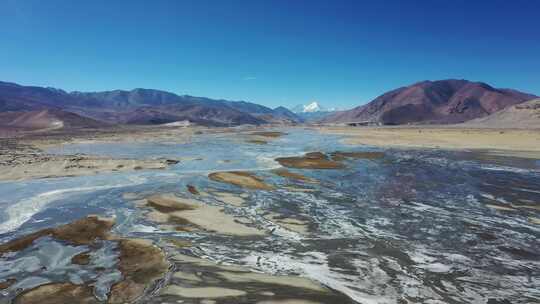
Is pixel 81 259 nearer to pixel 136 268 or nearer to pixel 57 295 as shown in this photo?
pixel 136 268

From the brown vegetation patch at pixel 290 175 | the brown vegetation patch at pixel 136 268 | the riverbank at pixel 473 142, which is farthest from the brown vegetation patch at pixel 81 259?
the riverbank at pixel 473 142

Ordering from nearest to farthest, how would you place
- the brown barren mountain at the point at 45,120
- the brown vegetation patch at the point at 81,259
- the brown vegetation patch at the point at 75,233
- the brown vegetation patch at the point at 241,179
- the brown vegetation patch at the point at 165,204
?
1. the brown vegetation patch at the point at 81,259
2. the brown vegetation patch at the point at 75,233
3. the brown vegetation patch at the point at 165,204
4. the brown vegetation patch at the point at 241,179
5. the brown barren mountain at the point at 45,120

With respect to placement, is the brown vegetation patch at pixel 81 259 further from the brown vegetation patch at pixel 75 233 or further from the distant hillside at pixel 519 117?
the distant hillside at pixel 519 117

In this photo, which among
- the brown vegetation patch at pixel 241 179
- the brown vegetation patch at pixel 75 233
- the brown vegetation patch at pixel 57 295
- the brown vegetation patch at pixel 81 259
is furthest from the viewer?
the brown vegetation patch at pixel 241 179

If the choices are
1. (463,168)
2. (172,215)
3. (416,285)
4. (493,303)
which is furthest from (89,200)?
(463,168)

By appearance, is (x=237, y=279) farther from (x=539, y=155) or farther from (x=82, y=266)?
(x=539, y=155)

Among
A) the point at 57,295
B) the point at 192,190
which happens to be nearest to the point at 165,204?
the point at 192,190
